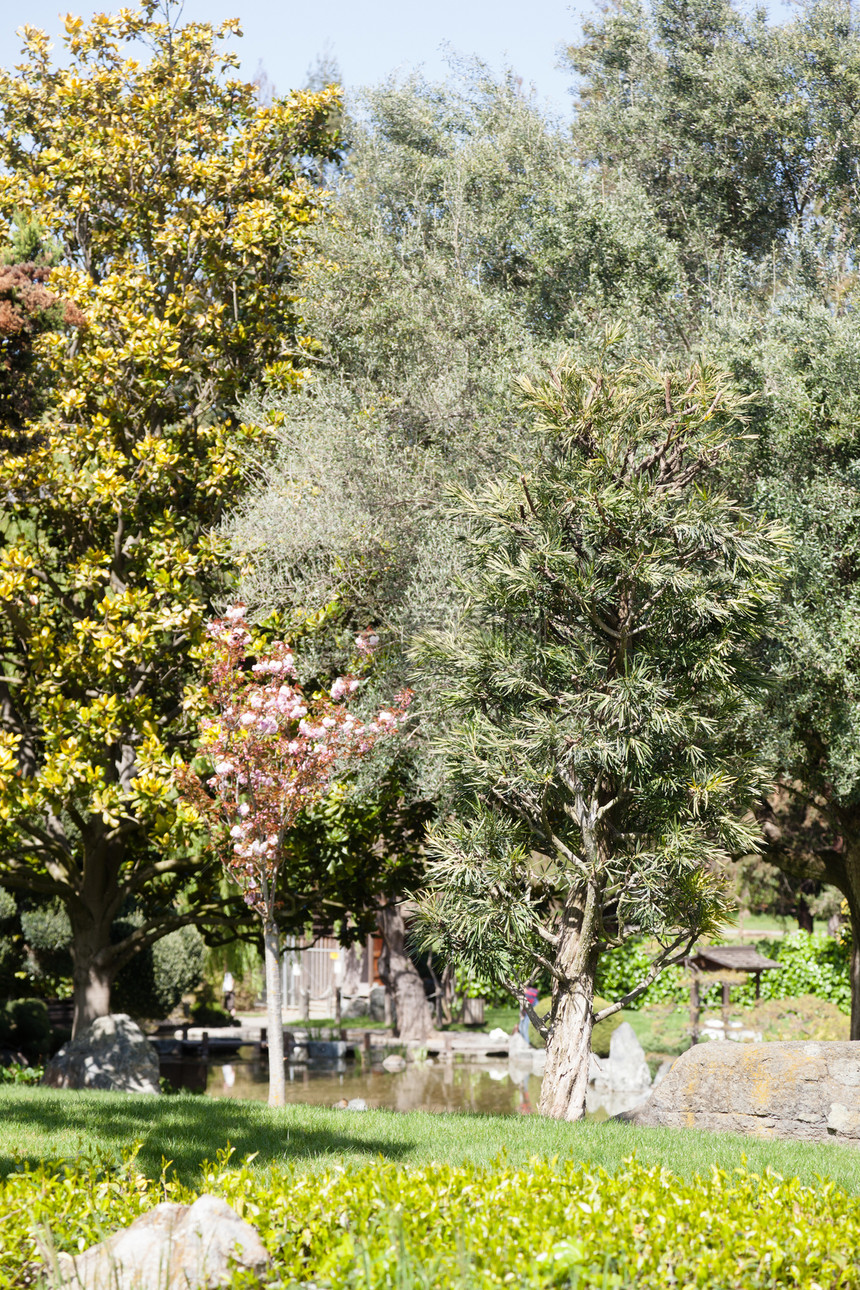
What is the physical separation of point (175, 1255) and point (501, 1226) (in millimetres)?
1225

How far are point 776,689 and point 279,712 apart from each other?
16.9ft

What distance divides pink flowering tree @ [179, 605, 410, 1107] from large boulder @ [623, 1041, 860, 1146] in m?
3.84

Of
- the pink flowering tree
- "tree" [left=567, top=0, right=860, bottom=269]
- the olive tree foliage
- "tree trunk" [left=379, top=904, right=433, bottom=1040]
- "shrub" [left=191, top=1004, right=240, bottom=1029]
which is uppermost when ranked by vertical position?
"tree" [left=567, top=0, right=860, bottom=269]

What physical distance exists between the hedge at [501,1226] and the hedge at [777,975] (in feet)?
63.0

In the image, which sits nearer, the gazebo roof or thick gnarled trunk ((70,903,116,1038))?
thick gnarled trunk ((70,903,116,1038))

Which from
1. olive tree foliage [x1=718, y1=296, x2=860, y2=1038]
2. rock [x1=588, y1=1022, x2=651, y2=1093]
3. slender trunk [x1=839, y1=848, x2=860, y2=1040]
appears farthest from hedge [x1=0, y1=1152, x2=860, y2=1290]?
rock [x1=588, y1=1022, x2=651, y2=1093]

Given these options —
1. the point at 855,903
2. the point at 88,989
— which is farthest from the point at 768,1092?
the point at 88,989

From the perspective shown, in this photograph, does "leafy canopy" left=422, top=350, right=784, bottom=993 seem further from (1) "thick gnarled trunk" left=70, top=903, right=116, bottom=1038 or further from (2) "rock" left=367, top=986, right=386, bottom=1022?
(2) "rock" left=367, top=986, right=386, bottom=1022

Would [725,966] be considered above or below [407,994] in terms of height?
above

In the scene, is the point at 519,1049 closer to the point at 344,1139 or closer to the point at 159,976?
the point at 159,976

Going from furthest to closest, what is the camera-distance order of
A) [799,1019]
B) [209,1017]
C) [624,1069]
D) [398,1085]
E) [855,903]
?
[209,1017] → [799,1019] → [624,1069] → [398,1085] → [855,903]

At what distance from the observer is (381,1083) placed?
1994cm

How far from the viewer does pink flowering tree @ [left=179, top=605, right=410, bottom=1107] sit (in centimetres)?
1098

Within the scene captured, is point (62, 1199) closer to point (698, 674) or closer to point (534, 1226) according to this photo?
point (534, 1226)
